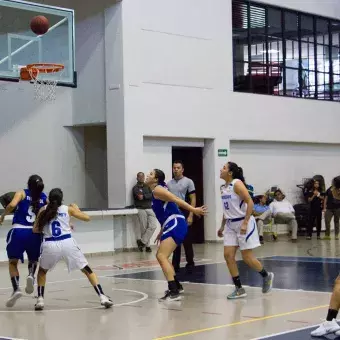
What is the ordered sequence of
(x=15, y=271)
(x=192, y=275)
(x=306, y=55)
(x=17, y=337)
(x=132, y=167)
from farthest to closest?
(x=306, y=55) → (x=132, y=167) → (x=192, y=275) → (x=15, y=271) → (x=17, y=337)

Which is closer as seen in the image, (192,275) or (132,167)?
(192,275)

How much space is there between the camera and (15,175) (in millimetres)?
20406

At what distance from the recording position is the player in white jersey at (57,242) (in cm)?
1036

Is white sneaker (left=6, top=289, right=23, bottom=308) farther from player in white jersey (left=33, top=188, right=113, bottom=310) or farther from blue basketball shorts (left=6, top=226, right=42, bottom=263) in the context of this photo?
blue basketball shorts (left=6, top=226, right=42, bottom=263)

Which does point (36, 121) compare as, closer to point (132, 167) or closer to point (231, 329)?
point (132, 167)

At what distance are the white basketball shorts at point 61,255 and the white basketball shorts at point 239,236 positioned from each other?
7.27ft

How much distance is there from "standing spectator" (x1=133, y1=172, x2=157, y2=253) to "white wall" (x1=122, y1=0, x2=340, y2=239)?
33 cm

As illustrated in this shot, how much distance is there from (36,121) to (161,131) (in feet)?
10.6

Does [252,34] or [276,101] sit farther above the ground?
[252,34]

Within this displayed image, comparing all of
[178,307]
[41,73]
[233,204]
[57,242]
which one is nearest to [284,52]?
[41,73]

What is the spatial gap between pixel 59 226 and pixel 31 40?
7.46 meters

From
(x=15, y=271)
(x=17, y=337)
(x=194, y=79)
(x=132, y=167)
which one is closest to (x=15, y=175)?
(x=132, y=167)

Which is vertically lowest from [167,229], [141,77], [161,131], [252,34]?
A: [167,229]

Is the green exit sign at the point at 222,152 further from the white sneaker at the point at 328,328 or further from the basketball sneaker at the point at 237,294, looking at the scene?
the white sneaker at the point at 328,328
